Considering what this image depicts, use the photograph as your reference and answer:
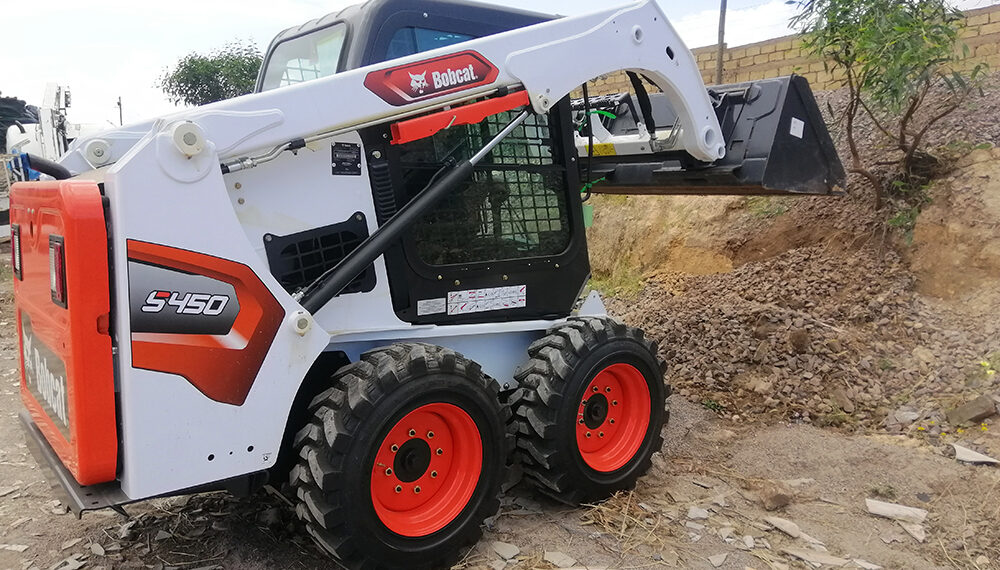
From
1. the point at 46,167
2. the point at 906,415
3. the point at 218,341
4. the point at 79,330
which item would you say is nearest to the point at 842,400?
the point at 906,415

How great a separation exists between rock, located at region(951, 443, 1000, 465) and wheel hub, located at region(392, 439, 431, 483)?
2.90 m

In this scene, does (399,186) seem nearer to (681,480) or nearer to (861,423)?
(681,480)

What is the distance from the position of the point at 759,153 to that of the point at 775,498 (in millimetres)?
1836

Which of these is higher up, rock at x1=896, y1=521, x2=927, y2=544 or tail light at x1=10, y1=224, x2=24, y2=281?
tail light at x1=10, y1=224, x2=24, y2=281

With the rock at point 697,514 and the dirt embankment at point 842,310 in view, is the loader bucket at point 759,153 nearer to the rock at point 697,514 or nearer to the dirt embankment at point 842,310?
the dirt embankment at point 842,310

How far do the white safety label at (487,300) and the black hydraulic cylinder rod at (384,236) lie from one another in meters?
0.49

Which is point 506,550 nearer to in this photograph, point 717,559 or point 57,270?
point 717,559

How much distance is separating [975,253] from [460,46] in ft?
15.5

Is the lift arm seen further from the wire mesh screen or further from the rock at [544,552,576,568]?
the rock at [544,552,576,568]

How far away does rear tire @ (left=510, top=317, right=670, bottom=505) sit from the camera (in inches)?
132

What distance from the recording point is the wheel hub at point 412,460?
9.64ft

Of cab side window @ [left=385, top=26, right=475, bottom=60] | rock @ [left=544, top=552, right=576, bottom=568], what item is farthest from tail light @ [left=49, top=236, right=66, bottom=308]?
rock @ [left=544, top=552, right=576, bottom=568]

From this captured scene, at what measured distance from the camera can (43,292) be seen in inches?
105

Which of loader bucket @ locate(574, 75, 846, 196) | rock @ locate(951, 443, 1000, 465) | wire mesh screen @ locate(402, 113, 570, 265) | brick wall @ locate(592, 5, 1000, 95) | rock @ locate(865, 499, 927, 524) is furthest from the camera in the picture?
brick wall @ locate(592, 5, 1000, 95)
